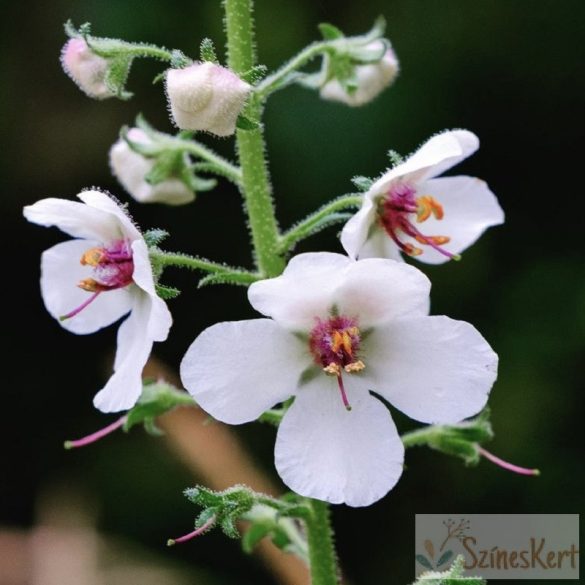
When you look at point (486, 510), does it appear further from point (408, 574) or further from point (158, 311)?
point (158, 311)

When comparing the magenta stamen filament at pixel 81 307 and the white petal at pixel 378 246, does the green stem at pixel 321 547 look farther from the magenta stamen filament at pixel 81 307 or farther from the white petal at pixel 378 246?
the magenta stamen filament at pixel 81 307

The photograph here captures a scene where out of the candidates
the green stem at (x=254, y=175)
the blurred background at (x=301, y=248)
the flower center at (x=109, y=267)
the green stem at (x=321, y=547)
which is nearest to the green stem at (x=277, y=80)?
the green stem at (x=254, y=175)

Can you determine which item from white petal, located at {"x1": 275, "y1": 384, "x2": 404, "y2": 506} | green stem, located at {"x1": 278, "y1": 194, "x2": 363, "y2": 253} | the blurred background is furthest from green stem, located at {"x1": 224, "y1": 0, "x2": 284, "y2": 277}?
the blurred background

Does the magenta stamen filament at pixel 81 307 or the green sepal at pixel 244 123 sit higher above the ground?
the green sepal at pixel 244 123

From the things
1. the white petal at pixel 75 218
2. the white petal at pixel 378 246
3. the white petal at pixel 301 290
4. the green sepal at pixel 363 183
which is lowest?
the white petal at pixel 301 290

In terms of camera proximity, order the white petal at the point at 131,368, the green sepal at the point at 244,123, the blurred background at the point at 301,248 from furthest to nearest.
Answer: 1. the blurred background at the point at 301,248
2. the green sepal at the point at 244,123
3. the white petal at the point at 131,368
